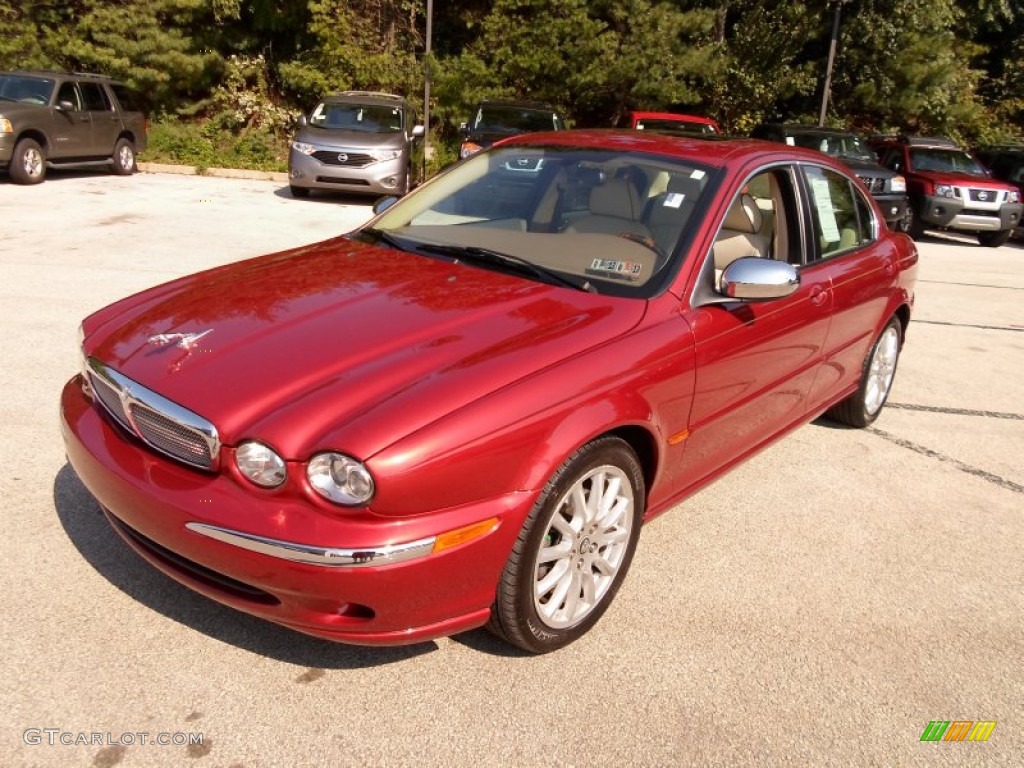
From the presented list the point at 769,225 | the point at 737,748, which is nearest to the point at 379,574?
the point at 737,748

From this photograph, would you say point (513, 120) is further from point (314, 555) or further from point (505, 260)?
point (314, 555)

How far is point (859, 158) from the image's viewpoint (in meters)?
14.5

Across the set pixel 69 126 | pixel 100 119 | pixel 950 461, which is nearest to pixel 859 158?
pixel 950 461

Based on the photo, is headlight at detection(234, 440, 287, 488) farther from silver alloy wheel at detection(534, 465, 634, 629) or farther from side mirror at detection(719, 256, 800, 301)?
side mirror at detection(719, 256, 800, 301)

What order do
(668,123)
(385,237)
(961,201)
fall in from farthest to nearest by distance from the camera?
(668,123), (961,201), (385,237)

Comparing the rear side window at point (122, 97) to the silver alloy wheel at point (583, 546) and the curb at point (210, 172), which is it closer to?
the curb at point (210, 172)

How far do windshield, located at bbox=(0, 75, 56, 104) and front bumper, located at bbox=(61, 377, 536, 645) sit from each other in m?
13.6

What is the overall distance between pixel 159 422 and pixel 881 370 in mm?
4136

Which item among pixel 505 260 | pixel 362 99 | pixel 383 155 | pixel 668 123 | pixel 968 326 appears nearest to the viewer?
pixel 505 260

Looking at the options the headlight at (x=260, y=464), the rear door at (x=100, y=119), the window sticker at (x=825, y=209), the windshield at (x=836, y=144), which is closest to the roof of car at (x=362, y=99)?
the rear door at (x=100, y=119)

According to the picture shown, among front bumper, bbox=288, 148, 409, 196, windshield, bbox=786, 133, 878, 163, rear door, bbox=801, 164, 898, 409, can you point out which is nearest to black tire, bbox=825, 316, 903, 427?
rear door, bbox=801, 164, 898, 409

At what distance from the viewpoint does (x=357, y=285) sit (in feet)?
10.5

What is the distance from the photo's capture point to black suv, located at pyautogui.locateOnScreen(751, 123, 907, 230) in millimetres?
13656

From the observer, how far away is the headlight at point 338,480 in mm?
2230
